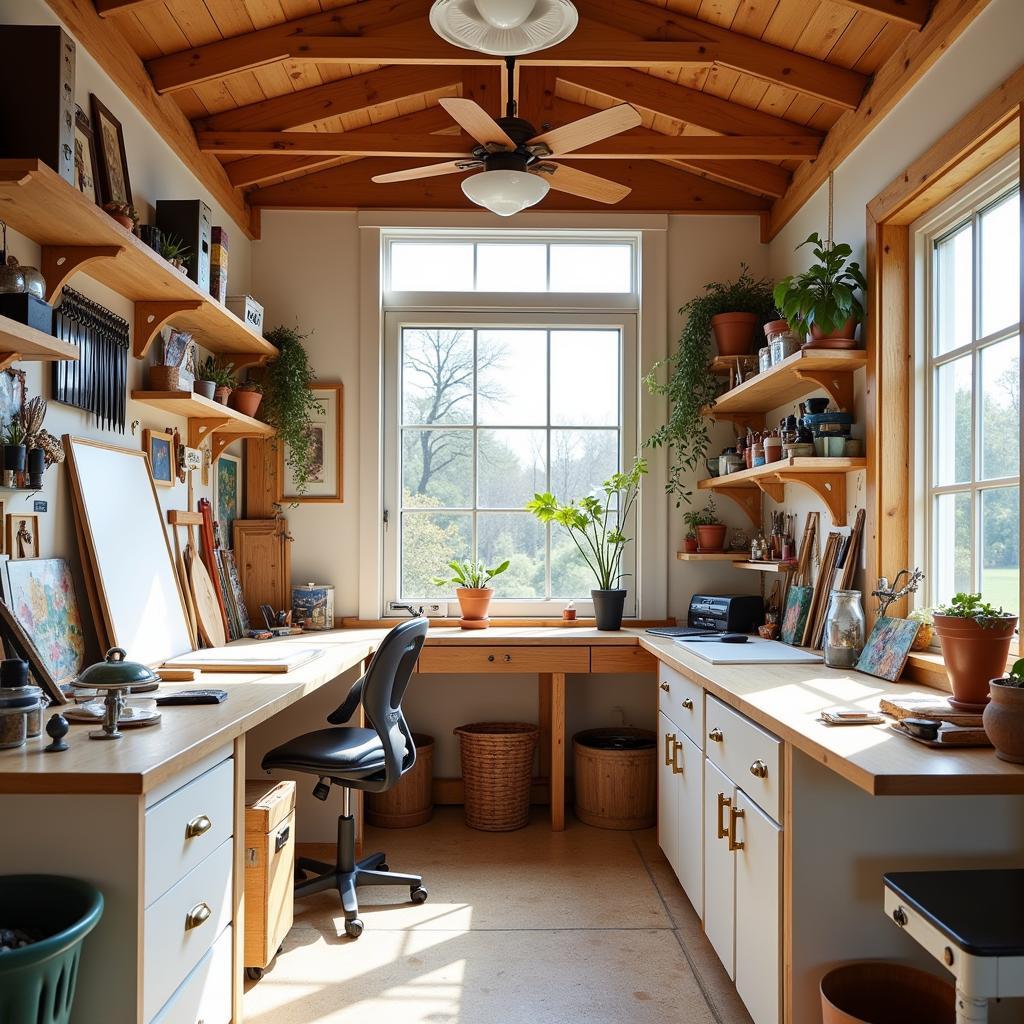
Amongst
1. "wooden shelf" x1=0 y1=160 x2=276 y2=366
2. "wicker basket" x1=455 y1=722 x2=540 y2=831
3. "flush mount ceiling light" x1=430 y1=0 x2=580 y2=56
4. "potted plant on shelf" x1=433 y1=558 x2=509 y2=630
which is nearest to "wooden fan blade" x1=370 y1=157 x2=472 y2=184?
"flush mount ceiling light" x1=430 y1=0 x2=580 y2=56

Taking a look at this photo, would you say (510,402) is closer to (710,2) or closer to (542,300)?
(542,300)

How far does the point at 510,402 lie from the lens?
4500 millimetres

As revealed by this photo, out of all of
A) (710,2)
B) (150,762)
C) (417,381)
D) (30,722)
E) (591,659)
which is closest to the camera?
(150,762)

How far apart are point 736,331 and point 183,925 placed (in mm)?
3245

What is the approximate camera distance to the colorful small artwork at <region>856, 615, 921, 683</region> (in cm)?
267

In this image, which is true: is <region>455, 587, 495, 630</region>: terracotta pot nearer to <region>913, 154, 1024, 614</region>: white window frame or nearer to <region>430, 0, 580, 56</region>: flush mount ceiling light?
<region>913, 154, 1024, 614</region>: white window frame

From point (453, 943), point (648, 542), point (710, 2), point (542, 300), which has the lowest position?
point (453, 943)

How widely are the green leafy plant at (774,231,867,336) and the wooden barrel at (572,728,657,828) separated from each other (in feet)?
6.46

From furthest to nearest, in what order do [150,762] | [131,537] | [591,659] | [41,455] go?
1. [591,659]
2. [131,537]
3. [41,455]
4. [150,762]

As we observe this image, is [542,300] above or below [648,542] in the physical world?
above

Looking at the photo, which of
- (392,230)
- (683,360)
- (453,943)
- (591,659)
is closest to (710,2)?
(683,360)

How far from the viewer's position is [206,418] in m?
3.59

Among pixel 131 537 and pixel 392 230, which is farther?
pixel 392 230

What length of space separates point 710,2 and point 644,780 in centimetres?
309
